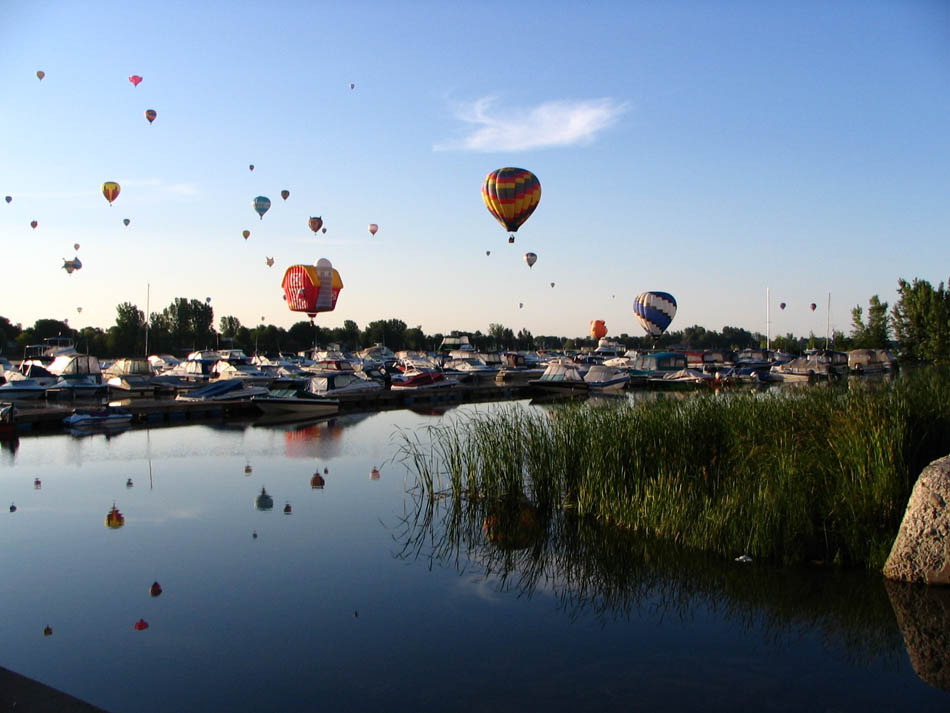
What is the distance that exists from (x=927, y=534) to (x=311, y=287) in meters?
39.8

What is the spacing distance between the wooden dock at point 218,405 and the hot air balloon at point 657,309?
41.1 feet

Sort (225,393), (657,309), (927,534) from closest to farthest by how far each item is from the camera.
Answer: (927,534) < (225,393) < (657,309)

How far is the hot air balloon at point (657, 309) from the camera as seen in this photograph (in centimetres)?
5288

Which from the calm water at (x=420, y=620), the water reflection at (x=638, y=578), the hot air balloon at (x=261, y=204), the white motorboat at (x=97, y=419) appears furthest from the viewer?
the hot air balloon at (x=261, y=204)

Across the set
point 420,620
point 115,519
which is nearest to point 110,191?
point 115,519

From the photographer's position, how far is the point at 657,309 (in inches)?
2084

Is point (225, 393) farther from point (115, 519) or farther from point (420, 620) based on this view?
point (420, 620)

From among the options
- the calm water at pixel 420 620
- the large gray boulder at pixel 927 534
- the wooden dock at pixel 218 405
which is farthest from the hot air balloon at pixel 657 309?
the large gray boulder at pixel 927 534

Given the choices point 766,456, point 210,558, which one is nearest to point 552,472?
point 766,456

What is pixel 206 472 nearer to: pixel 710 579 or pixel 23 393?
pixel 710 579

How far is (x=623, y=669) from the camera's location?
8.04 metres

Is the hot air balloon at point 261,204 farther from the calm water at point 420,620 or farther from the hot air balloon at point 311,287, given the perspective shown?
the calm water at point 420,620

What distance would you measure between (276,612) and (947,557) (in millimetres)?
7633

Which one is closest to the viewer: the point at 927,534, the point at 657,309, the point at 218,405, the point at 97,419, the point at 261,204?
the point at 927,534
